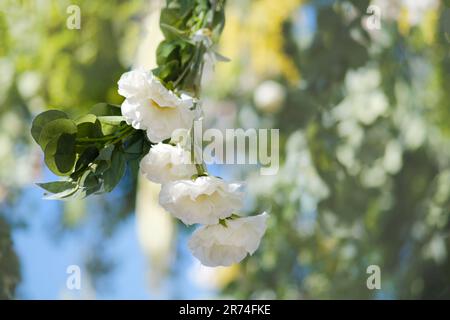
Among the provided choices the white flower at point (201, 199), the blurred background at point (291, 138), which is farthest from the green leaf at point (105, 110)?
the blurred background at point (291, 138)

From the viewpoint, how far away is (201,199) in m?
0.64

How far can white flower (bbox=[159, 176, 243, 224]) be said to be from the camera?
634 millimetres

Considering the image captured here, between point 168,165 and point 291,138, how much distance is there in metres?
1.44

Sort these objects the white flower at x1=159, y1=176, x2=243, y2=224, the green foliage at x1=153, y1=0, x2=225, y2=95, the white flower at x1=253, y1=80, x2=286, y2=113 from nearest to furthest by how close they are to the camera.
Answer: the white flower at x1=159, y1=176, x2=243, y2=224 → the green foliage at x1=153, y1=0, x2=225, y2=95 → the white flower at x1=253, y1=80, x2=286, y2=113

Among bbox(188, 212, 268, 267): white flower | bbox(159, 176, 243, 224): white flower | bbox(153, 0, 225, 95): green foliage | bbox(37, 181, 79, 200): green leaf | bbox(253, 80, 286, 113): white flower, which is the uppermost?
bbox(253, 80, 286, 113): white flower

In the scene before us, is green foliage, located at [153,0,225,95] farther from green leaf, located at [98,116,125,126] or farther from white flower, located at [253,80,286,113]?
white flower, located at [253,80,286,113]

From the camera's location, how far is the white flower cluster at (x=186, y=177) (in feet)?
2.11

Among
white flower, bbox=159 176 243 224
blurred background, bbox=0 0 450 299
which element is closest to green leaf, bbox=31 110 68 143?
white flower, bbox=159 176 243 224

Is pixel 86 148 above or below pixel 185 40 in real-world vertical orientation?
below

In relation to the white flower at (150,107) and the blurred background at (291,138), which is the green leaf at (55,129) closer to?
the white flower at (150,107)

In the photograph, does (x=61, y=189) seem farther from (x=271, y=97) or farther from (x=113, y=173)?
(x=271, y=97)

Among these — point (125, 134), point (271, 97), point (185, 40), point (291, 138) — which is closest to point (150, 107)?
point (125, 134)

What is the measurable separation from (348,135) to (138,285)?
1.04 metres

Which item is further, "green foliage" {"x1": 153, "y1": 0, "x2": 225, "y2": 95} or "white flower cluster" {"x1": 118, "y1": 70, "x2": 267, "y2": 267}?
"green foliage" {"x1": 153, "y1": 0, "x2": 225, "y2": 95}
